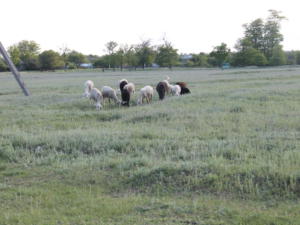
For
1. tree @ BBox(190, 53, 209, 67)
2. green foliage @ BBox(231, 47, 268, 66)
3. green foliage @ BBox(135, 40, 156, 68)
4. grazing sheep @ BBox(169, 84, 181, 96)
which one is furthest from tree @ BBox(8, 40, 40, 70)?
grazing sheep @ BBox(169, 84, 181, 96)

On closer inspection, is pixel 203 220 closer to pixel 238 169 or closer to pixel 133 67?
pixel 238 169

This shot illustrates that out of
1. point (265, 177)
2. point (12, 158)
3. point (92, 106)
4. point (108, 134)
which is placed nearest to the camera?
point (265, 177)

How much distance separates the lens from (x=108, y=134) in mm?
10297

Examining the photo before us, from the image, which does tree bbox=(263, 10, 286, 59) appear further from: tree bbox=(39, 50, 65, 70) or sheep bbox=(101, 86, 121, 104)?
sheep bbox=(101, 86, 121, 104)

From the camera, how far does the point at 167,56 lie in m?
89.6

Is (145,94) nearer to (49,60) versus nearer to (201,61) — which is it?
(201,61)

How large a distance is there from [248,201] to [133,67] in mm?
99486

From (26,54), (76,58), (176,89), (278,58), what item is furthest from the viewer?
(76,58)

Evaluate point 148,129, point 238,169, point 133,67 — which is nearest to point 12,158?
point 148,129

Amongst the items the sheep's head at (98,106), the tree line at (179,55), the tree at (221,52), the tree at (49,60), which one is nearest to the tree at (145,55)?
the tree line at (179,55)

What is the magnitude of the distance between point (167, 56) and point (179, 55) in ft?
32.4

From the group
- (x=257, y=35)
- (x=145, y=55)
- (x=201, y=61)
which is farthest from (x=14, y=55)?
(x=257, y=35)

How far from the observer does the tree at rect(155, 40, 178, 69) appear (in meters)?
89.3

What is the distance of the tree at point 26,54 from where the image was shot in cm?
9821
